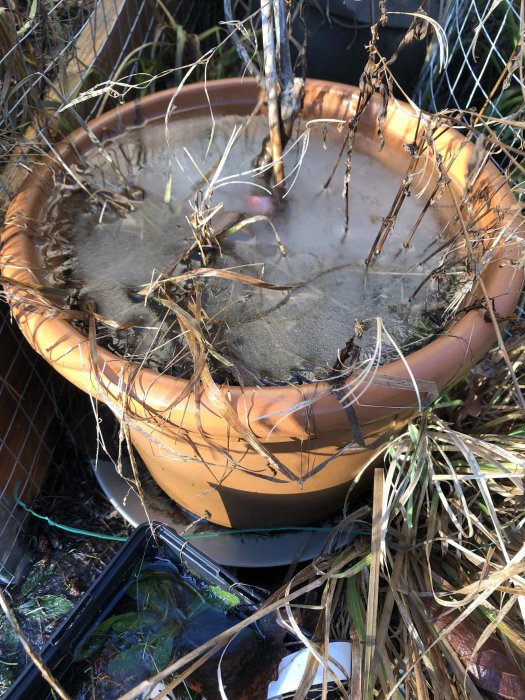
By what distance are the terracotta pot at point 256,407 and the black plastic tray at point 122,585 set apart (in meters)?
0.12

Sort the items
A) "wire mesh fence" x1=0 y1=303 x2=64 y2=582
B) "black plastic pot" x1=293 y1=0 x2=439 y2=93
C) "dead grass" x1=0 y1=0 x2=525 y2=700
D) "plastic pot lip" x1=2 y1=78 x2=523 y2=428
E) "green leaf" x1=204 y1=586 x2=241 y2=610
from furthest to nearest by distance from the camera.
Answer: "black plastic pot" x1=293 y1=0 x2=439 y2=93 < "wire mesh fence" x1=0 y1=303 x2=64 y2=582 < "green leaf" x1=204 y1=586 x2=241 y2=610 < "dead grass" x1=0 y1=0 x2=525 y2=700 < "plastic pot lip" x1=2 y1=78 x2=523 y2=428

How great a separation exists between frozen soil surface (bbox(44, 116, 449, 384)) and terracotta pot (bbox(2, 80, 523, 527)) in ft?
0.26

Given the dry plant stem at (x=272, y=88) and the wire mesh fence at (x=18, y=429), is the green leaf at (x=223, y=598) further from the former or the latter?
the dry plant stem at (x=272, y=88)

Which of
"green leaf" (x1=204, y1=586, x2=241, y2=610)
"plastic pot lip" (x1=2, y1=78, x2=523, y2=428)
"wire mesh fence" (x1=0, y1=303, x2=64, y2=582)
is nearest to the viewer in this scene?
"plastic pot lip" (x1=2, y1=78, x2=523, y2=428)

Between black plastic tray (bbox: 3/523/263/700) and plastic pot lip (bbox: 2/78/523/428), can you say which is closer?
plastic pot lip (bbox: 2/78/523/428)

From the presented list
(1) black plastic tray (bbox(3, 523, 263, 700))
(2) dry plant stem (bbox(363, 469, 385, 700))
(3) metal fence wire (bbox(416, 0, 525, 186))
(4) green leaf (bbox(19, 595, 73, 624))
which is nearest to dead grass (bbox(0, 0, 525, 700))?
(2) dry plant stem (bbox(363, 469, 385, 700))

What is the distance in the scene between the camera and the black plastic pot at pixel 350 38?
157cm

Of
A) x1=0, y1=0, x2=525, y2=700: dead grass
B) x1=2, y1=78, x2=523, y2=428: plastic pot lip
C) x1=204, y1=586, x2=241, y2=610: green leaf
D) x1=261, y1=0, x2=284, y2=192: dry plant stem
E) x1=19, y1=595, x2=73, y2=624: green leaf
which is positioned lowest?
x1=19, y1=595, x2=73, y2=624: green leaf

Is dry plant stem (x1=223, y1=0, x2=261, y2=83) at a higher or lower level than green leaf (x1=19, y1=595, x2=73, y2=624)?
higher

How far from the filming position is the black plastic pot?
5.16 feet

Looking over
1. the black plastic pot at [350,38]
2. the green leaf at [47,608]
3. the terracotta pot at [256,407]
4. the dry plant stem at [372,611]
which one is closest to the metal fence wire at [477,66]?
the black plastic pot at [350,38]

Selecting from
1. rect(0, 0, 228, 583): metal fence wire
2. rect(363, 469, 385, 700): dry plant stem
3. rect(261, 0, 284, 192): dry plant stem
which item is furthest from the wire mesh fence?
rect(363, 469, 385, 700): dry plant stem

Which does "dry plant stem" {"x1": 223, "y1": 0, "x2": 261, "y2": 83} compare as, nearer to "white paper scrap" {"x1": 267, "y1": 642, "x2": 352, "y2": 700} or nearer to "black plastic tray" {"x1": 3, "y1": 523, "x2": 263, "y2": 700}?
"black plastic tray" {"x1": 3, "y1": 523, "x2": 263, "y2": 700}

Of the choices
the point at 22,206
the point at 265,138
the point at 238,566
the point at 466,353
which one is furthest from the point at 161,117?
the point at 238,566
